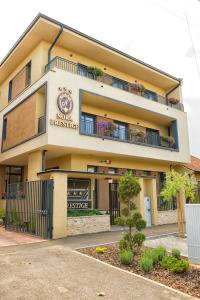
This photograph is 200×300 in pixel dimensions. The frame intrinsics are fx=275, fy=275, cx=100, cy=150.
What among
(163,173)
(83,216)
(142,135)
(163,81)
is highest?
(163,81)

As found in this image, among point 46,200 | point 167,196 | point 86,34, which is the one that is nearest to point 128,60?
point 86,34

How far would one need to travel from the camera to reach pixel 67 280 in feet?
20.3

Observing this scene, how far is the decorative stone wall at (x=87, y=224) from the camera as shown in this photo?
1273cm

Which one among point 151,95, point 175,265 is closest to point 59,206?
point 175,265

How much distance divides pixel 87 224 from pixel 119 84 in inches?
484

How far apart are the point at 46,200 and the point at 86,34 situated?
11427 mm

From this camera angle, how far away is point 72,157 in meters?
16.9

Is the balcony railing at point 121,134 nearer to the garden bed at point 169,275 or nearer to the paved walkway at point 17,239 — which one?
the paved walkway at point 17,239

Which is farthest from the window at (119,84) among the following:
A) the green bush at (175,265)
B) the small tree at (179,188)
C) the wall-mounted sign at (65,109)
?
the green bush at (175,265)

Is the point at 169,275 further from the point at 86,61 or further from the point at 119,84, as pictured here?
the point at 119,84

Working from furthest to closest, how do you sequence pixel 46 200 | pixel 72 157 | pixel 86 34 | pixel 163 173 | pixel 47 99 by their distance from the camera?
pixel 163 173 < pixel 86 34 < pixel 72 157 < pixel 47 99 < pixel 46 200

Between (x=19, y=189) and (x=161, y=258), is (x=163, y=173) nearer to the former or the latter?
(x=19, y=189)

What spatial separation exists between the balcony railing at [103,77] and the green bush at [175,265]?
1262 cm

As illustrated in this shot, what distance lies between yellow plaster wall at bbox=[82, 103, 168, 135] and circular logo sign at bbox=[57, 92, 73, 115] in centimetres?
302
